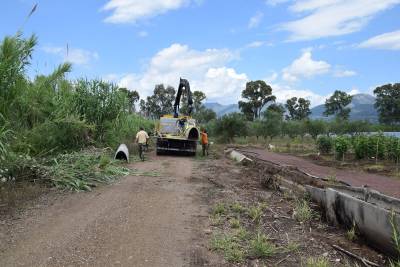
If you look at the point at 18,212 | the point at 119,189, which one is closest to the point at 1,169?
the point at 18,212

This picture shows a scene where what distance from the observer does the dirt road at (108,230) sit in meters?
6.00

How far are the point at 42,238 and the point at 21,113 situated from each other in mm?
4854

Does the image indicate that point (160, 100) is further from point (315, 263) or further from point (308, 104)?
point (315, 263)

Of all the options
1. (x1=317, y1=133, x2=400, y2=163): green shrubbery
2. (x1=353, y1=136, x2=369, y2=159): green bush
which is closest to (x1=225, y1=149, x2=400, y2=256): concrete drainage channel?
(x1=317, y1=133, x2=400, y2=163): green shrubbery

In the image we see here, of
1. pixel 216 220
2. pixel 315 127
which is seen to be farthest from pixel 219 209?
pixel 315 127

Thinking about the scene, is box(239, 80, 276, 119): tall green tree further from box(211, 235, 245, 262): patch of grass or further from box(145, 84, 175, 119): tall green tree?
box(211, 235, 245, 262): patch of grass

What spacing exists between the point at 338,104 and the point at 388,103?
11.1 meters

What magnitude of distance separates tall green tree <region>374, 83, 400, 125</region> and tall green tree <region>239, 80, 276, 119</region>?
21565mm

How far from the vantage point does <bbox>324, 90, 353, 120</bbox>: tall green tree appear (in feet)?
223

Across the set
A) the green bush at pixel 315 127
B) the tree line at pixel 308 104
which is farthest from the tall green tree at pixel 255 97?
the green bush at pixel 315 127

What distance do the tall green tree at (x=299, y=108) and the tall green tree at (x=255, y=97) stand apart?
12.1 metres

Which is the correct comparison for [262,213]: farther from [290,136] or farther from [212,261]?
[290,136]

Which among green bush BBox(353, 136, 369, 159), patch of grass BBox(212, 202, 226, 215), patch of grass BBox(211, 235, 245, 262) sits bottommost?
patch of grass BBox(211, 235, 245, 262)

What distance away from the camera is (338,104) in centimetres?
6906
